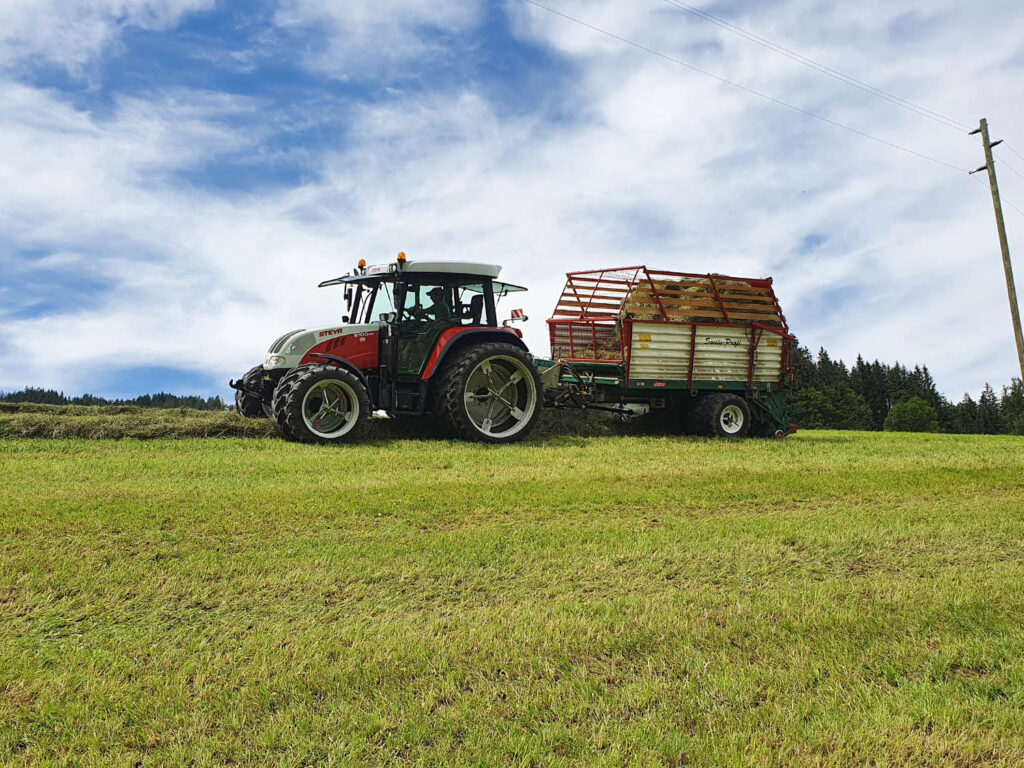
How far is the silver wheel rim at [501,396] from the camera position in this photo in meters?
12.2

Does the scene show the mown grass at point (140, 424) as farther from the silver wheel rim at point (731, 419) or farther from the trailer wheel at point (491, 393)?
the silver wheel rim at point (731, 419)

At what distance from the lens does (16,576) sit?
187 inches

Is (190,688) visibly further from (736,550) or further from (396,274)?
(396,274)

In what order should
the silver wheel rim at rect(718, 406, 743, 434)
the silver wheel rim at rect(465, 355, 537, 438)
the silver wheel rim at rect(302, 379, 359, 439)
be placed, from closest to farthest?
the silver wheel rim at rect(302, 379, 359, 439) < the silver wheel rim at rect(465, 355, 537, 438) < the silver wheel rim at rect(718, 406, 743, 434)

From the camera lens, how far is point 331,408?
11.1 meters

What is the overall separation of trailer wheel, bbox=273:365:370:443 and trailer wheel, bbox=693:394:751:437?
6.44 metres

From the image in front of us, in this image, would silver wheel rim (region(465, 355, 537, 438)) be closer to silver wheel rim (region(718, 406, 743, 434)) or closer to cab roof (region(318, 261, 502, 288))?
cab roof (region(318, 261, 502, 288))

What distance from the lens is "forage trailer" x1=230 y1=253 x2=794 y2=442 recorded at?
37.2 feet

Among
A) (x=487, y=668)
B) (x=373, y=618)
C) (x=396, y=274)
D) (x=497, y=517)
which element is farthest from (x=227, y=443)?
(x=487, y=668)

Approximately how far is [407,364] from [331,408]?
136 centimetres

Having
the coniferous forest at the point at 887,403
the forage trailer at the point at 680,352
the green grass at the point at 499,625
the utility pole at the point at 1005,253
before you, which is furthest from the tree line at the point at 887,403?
the green grass at the point at 499,625

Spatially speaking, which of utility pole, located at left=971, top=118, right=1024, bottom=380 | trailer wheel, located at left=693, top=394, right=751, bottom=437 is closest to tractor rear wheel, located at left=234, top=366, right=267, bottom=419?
trailer wheel, located at left=693, top=394, right=751, bottom=437

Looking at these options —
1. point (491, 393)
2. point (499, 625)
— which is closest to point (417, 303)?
point (491, 393)

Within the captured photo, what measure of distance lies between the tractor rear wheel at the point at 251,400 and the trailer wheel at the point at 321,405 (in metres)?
1.92
